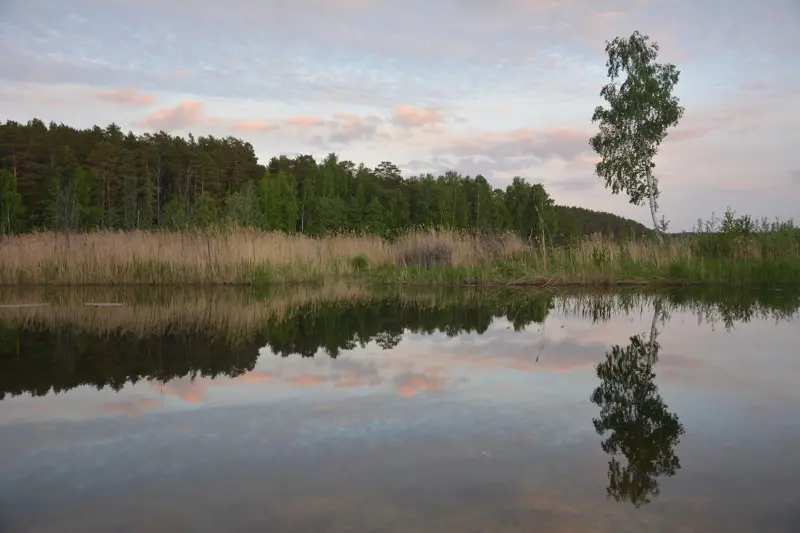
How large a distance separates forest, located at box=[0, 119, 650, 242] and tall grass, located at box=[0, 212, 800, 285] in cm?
1942

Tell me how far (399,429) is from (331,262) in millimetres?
12429

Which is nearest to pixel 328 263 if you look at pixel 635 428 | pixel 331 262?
pixel 331 262

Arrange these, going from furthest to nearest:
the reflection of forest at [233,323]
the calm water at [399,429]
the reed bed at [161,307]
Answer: the reed bed at [161,307] → the reflection of forest at [233,323] → the calm water at [399,429]

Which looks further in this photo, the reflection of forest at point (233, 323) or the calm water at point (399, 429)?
the reflection of forest at point (233, 323)

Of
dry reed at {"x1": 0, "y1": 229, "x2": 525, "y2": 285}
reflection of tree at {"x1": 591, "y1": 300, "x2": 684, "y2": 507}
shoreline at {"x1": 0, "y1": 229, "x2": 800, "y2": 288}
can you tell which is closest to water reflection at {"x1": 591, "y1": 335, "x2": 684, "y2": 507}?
reflection of tree at {"x1": 591, "y1": 300, "x2": 684, "y2": 507}

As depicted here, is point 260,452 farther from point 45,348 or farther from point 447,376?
point 45,348

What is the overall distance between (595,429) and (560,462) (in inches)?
22.3

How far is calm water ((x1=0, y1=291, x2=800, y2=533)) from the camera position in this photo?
7.13ft

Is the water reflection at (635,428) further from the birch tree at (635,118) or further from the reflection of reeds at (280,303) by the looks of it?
the birch tree at (635,118)

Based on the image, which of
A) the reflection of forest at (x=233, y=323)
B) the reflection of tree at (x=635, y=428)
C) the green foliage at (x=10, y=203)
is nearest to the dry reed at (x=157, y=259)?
the reflection of forest at (x=233, y=323)

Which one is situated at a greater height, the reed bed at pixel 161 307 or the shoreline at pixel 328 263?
the shoreline at pixel 328 263

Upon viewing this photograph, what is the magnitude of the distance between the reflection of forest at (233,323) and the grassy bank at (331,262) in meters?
1.78

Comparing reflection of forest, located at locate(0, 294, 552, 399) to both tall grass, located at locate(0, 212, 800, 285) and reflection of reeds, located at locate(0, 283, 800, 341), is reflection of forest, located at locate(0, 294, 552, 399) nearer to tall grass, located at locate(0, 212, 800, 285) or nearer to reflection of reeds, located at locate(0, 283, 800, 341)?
reflection of reeds, located at locate(0, 283, 800, 341)

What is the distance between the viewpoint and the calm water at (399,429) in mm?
2172
